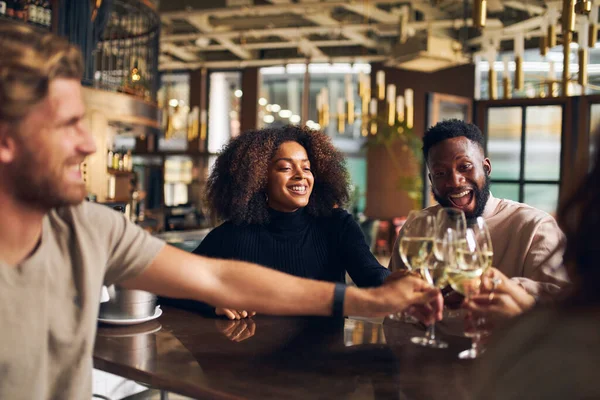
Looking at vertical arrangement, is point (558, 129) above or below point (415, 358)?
above

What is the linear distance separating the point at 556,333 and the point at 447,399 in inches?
20.7

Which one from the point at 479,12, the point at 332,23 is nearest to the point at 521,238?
the point at 479,12

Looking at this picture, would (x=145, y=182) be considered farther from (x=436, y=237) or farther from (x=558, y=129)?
(x=436, y=237)

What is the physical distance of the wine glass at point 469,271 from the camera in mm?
1368

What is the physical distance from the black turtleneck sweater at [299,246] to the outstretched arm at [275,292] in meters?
0.84

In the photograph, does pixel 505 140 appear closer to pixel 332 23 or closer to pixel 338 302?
pixel 338 302

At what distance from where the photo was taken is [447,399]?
1163mm

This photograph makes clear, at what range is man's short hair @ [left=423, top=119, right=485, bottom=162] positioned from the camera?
7.70ft

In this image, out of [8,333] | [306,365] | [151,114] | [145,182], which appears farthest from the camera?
[145,182]

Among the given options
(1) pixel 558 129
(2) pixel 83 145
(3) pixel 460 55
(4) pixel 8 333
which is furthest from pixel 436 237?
(3) pixel 460 55

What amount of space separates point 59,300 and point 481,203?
1.63 m

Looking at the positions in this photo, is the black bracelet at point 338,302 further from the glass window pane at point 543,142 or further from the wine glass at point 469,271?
the glass window pane at point 543,142

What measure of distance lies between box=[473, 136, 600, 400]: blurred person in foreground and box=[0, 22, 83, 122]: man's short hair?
36.5 inches

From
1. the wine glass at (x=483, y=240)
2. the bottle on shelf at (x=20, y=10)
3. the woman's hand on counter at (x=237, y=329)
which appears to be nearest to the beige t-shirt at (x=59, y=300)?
the woman's hand on counter at (x=237, y=329)
